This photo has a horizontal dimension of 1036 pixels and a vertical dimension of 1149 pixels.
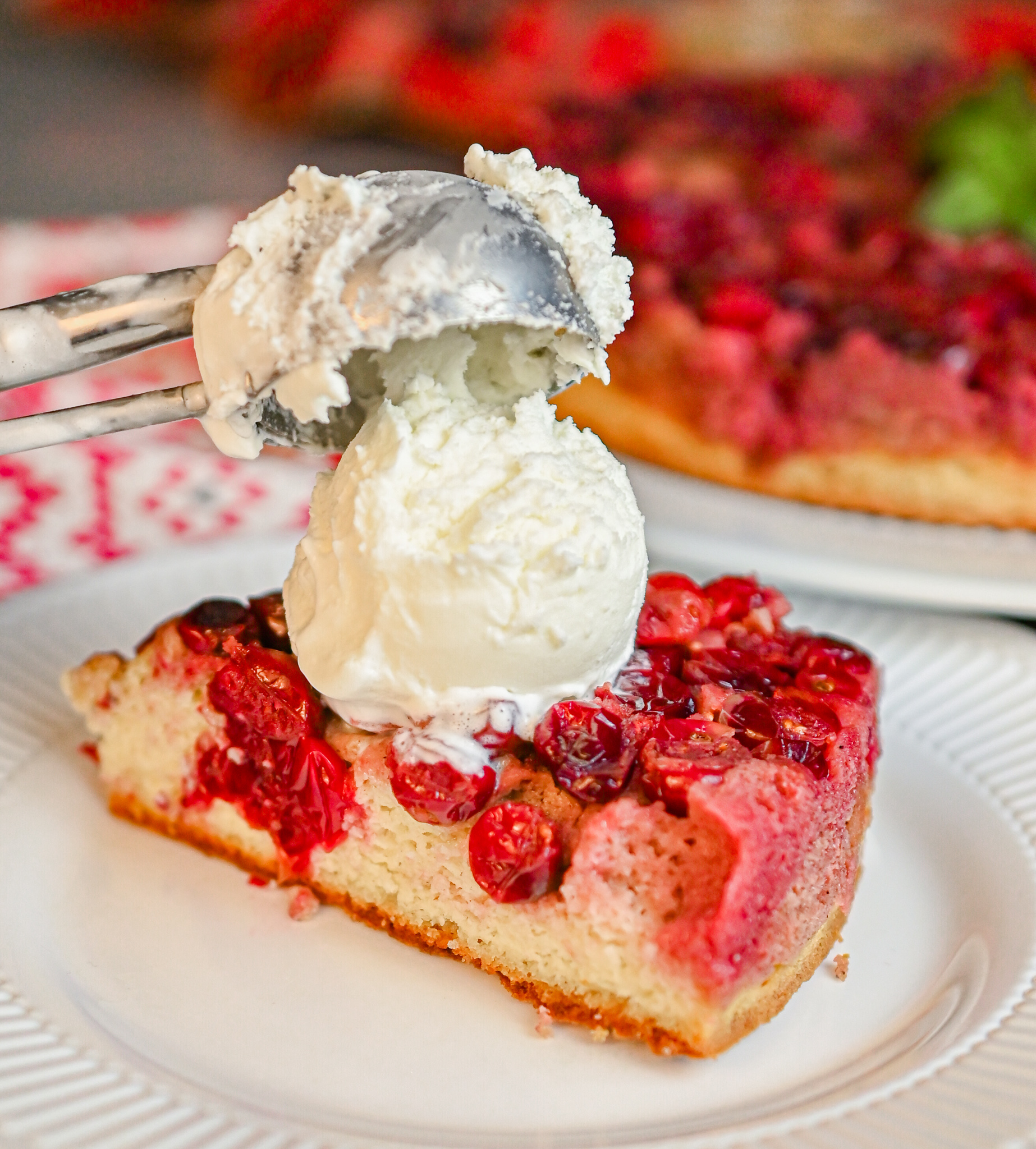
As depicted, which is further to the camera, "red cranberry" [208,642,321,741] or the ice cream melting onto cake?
"red cranberry" [208,642,321,741]

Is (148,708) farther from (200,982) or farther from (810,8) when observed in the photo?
(810,8)

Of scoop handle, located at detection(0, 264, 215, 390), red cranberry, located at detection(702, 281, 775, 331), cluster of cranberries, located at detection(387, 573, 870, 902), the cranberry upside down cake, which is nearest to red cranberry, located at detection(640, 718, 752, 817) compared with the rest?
cluster of cranberries, located at detection(387, 573, 870, 902)

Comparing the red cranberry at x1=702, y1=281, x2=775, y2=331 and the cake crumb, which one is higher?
the red cranberry at x1=702, y1=281, x2=775, y2=331

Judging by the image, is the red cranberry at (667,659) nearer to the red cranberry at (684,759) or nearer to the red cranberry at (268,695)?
the red cranberry at (684,759)

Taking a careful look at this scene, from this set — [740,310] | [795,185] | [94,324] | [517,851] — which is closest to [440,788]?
[517,851]

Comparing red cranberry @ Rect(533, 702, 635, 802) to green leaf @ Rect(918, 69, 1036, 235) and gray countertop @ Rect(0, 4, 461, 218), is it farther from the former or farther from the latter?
gray countertop @ Rect(0, 4, 461, 218)

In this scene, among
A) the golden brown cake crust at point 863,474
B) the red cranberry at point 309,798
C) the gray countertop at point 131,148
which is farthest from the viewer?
the gray countertop at point 131,148

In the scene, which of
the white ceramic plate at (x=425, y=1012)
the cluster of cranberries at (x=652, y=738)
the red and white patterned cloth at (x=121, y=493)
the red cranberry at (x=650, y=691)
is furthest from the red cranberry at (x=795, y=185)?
the red cranberry at (x=650, y=691)
